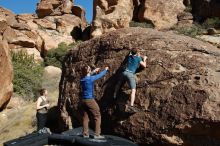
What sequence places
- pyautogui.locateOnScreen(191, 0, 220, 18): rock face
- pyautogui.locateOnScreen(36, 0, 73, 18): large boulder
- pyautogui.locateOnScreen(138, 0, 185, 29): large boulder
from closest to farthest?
pyautogui.locateOnScreen(191, 0, 220, 18): rock face
pyautogui.locateOnScreen(138, 0, 185, 29): large boulder
pyautogui.locateOnScreen(36, 0, 73, 18): large boulder

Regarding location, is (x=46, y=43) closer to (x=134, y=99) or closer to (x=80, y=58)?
(x=80, y=58)

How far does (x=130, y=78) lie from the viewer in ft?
31.5

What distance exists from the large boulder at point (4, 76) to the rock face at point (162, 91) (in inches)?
285

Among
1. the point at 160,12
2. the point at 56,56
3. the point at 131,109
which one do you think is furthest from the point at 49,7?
the point at 131,109

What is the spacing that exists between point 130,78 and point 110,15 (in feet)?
87.9

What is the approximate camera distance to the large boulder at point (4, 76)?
18.1 m

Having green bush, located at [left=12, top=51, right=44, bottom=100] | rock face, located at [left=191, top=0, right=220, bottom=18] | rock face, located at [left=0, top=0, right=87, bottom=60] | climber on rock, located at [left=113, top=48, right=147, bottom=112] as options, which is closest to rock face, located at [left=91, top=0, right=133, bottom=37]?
rock face, located at [left=0, top=0, right=87, bottom=60]

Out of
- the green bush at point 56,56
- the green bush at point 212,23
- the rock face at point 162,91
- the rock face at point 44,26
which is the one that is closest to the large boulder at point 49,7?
the rock face at point 44,26

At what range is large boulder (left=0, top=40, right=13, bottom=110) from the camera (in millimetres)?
18094

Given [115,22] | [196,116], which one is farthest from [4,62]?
[115,22]

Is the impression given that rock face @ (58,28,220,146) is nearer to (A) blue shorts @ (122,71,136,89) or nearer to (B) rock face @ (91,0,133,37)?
(A) blue shorts @ (122,71,136,89)

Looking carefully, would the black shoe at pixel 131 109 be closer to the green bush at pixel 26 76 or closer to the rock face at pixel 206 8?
the green bush at pixel 26 76

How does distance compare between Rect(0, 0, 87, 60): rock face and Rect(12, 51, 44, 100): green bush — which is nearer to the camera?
Rect(12, 51, 44, 100): green bush

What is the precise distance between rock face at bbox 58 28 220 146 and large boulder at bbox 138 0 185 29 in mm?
25641
